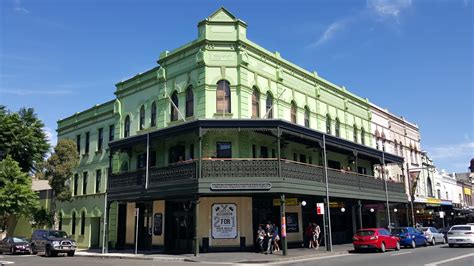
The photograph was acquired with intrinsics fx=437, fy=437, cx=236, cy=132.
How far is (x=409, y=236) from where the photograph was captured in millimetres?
28406

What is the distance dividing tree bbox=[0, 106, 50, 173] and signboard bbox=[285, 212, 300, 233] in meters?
22.2

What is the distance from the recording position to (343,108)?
34.0 meters

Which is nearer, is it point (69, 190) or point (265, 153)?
point (265, 153)

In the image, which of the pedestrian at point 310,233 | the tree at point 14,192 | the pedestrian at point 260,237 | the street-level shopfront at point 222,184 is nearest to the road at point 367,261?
Result: the pedestrian at point 260,237

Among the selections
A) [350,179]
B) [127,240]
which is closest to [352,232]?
[350,179]

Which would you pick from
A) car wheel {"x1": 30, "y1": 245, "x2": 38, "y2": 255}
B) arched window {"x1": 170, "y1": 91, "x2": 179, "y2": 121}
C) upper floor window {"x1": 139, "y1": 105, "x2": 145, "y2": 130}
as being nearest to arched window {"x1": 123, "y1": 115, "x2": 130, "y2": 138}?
upper floor window {"x1": 139, "y1": 105, "x2": 145, "y2": 130}

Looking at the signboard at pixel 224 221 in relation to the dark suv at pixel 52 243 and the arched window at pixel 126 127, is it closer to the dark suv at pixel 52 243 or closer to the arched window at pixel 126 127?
the dark suv at pixel 52 243

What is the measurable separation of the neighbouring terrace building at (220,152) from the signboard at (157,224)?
6 centimetres

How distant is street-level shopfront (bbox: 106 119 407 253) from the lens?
22.1 meters

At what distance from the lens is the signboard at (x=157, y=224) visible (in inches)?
1049

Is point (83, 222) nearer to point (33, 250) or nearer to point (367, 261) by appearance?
point (33, 250)

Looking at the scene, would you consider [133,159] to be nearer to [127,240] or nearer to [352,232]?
[127,240]

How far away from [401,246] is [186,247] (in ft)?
48.0

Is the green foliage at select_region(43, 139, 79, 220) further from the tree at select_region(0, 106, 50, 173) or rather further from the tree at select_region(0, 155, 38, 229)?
the tree at select_region(0, 106, 50, 173)
